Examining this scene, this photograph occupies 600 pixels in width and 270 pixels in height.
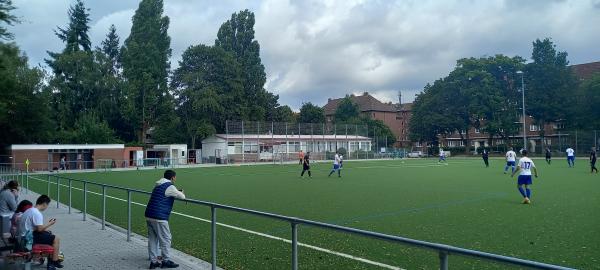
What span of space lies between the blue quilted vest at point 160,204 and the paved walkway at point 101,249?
2.87 feet

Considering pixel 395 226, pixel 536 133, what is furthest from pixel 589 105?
pixel 395 226

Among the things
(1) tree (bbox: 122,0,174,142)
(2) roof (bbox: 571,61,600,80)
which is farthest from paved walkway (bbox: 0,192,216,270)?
(2) roof (bbox: 571,61,600,80)

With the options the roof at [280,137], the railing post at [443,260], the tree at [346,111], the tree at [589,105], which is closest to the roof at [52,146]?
the roof at [280,137]

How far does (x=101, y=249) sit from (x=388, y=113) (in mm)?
119668

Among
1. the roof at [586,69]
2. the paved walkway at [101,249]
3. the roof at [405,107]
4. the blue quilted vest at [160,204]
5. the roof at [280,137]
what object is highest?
the roof at [586,69]

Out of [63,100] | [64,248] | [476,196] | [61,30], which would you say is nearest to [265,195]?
[476,196]

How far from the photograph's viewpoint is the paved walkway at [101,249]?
811cm

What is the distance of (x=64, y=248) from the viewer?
9.72 meters

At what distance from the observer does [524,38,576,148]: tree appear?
3017 inches

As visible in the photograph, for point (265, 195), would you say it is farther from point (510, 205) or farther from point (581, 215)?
point (581, 215)

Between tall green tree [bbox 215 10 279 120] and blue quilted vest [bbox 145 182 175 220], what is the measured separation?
71.0 m

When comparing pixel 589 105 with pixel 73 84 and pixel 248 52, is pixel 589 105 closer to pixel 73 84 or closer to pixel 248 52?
pixel 248 52

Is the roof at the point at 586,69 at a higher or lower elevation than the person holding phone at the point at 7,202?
higher

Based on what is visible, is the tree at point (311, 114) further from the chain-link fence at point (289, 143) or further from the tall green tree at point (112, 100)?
the tall green tree at point (112, 100)
